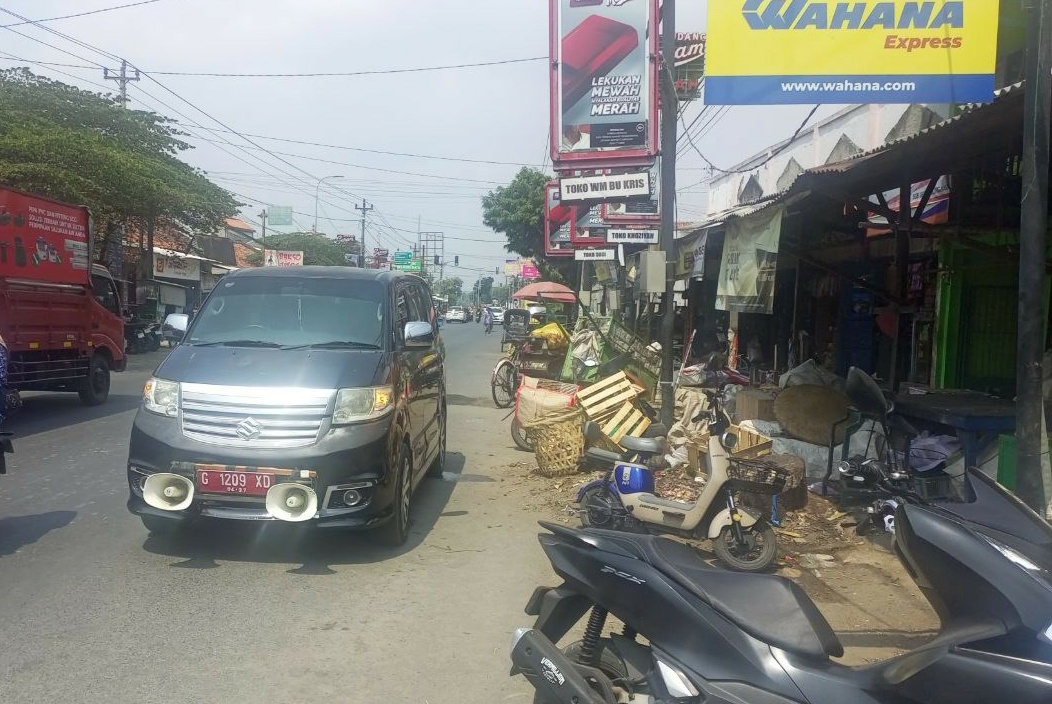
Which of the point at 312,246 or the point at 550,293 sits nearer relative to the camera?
the point at 550,293

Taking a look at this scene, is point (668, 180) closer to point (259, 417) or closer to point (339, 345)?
point (339, 345)

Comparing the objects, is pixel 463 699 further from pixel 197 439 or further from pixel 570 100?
pixel 570 100

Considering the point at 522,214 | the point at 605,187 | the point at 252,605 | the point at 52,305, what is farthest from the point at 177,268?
the point at 252,605

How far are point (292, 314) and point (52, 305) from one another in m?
7.52

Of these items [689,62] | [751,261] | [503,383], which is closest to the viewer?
[751,261]

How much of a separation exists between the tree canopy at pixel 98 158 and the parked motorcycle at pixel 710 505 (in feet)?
67.1

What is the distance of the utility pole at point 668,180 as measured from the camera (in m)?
8.57

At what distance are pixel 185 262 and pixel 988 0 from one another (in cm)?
3968

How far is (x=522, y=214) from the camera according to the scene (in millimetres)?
41000

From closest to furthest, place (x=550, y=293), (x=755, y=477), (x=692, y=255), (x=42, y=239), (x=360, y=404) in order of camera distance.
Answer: (x=360, y=404) < (x=755, y=477) < (x=42, y=239) < (x=692, y=255) < (x=550, y=293)

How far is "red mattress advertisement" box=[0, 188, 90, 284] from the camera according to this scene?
10.6 m

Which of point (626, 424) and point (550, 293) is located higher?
point (550, 293)

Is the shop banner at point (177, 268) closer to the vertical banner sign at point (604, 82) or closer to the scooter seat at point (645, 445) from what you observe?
the vertical banner sign at point (604, 82)

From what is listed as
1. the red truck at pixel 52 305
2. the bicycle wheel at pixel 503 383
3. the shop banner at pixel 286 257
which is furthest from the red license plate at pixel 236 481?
the shop banner at pixel 286 257
